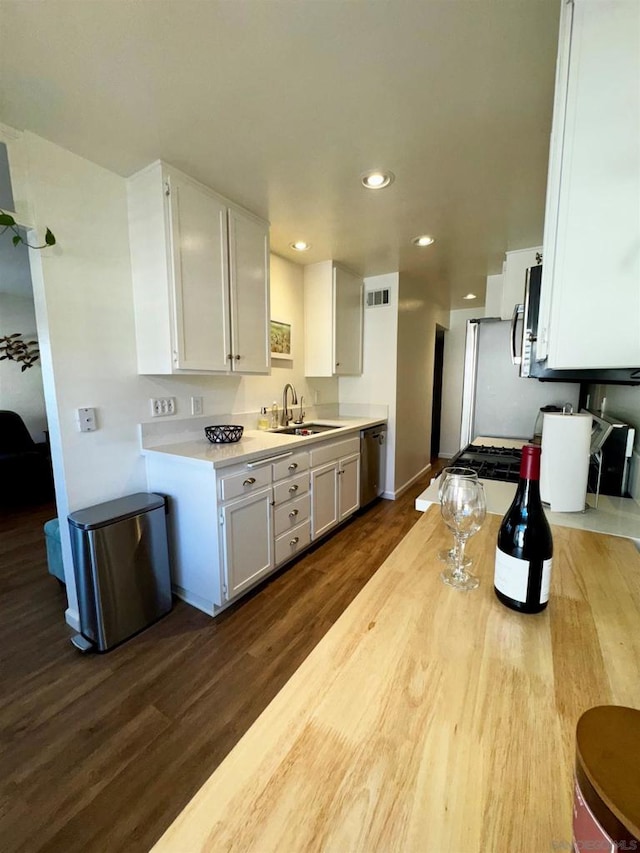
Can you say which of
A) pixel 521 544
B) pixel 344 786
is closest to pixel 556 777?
A: pixel 344 786

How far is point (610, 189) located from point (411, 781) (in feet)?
3.46

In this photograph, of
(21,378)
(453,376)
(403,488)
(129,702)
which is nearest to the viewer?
(129,702)

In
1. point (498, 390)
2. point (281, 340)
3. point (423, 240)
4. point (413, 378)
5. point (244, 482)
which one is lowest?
point (244, 482)

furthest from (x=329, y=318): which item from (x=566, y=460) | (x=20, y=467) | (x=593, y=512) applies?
(x=20, y=467)

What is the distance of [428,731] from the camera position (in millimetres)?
486

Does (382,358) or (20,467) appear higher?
(382,358)

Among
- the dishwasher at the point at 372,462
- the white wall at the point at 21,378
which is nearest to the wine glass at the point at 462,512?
the dishwasher at the point at 372,462

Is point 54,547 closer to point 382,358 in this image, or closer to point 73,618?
point 73,618

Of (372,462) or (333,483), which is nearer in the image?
(333,483)

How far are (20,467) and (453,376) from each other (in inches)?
225

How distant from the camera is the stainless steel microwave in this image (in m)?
0.91

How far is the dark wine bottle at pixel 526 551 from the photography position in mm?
694

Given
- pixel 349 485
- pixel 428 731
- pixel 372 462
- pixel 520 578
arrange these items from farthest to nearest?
1. pixel 372 462
2. pixel 349 485
3. pixel 520 578
4. pixel 428 731

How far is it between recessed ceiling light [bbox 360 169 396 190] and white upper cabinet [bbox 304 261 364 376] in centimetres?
130
